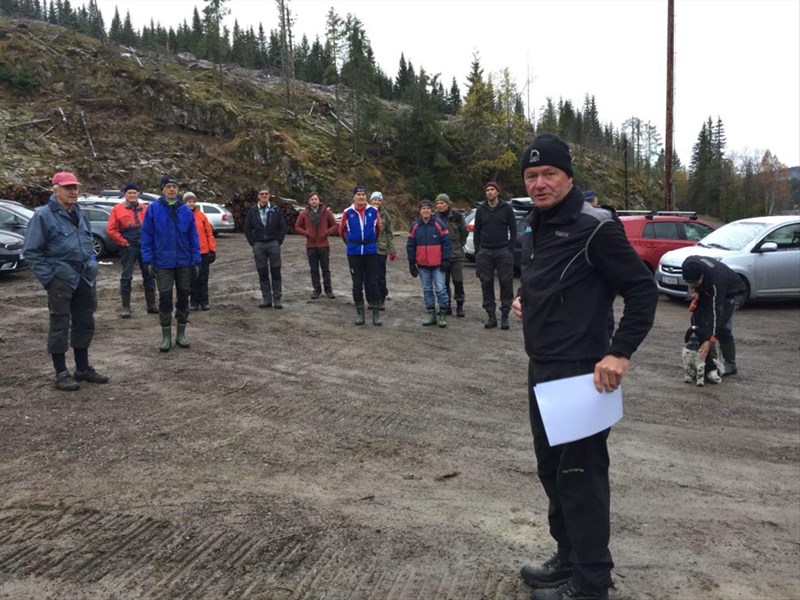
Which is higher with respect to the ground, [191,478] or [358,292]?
[358,292]

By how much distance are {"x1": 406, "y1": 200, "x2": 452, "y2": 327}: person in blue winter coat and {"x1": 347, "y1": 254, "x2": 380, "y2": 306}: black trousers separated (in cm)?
61

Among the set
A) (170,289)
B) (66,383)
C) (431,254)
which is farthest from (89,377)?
(431,254)

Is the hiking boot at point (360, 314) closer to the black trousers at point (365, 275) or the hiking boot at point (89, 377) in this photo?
the black trousers at point (365, 275)

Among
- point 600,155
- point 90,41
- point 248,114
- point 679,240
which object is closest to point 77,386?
point 679,240

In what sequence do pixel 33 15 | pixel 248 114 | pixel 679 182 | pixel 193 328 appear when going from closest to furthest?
pixel 193 328, pixel 248 114, pixel 33 15, pixel 679 182

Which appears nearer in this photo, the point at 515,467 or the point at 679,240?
the point at 515,467

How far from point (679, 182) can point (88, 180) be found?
9242 cm

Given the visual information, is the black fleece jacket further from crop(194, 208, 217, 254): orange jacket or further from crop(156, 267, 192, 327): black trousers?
crop(194, 208, 217, 254): orange jacket

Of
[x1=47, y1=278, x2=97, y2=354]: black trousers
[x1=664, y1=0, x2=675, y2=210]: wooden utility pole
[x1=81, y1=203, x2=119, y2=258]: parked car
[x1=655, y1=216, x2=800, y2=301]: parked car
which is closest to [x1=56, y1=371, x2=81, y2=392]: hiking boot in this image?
[x1=47, y1=278, x2=97, y2=354]: black trousers

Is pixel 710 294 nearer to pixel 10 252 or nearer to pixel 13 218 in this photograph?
pixel 10 252

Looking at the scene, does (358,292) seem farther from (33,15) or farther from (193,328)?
(33,15)

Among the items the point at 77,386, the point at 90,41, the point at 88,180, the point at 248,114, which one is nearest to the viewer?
the point at 77,386

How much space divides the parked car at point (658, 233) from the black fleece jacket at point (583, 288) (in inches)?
457

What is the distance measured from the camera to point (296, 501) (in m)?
3.88
